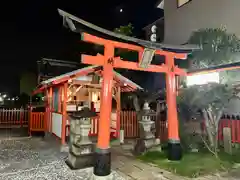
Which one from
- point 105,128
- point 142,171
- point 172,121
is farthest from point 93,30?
point 142,171

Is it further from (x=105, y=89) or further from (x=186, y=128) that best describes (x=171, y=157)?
(x=105, y=89)

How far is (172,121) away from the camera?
7.93 m

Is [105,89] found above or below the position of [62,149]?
above

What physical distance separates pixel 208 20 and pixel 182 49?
6.54 m

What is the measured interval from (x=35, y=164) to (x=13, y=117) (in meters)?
12.3

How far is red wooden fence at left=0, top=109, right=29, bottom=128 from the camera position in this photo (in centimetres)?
1764

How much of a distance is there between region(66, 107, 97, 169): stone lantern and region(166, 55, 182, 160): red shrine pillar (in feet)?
10.3

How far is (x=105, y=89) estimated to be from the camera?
250 inches

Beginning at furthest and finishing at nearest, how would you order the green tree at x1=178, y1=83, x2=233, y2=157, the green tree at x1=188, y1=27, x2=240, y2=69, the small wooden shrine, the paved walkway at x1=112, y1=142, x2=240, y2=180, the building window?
the building window < the green tree at x1=188, y1=27, x2=240, y2=69 < the small wooden shrine < the green tree at x1=178, y1=83, x2=233, y2=157 < the paved walkway at x1=112, y1=142, x2=240, y2=180

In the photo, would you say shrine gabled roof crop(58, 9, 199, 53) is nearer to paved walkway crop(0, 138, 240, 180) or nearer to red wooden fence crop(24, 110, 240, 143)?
paved walkway crop(0, 138, 240, 180)

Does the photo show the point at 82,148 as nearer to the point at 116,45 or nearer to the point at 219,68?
the point at 116,45

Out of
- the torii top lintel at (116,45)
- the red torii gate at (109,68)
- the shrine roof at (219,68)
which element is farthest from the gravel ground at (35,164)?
the shrine roof at (219,68)

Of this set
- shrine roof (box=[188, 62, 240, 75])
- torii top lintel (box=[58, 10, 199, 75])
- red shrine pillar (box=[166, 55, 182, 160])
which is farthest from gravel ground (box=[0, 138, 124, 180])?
shrine roof (box=[188, 62, 240, 75])

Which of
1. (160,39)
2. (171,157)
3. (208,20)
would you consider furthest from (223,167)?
(160,39)
